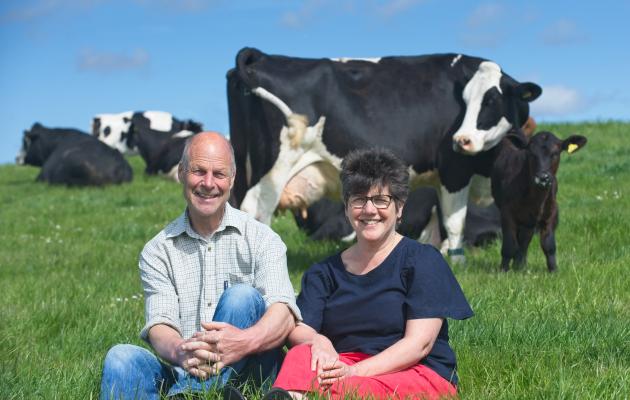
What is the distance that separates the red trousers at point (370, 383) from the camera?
13.0ft

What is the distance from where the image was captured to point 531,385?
4250 millimetres

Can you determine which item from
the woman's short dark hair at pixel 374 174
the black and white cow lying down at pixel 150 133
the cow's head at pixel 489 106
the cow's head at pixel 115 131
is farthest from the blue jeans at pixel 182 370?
the cow's head at pixel 115 131

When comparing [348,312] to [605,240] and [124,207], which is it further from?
[124,207]

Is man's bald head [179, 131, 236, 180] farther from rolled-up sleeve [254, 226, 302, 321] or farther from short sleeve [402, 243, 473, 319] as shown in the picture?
short sleeve [402, 243, 473, 319]

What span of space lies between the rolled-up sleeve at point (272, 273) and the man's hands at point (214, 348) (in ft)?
1.10

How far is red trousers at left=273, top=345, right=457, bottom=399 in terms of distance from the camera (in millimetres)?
3969

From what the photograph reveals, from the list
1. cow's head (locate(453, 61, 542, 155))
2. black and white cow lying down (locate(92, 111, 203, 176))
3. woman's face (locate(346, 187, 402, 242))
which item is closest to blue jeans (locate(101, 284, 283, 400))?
woman's face (locate(346, 187, 402, 242))

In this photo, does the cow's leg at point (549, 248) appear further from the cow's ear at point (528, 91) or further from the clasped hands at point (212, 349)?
the clasped hands at point (212, 349)

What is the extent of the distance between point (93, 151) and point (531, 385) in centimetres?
1913

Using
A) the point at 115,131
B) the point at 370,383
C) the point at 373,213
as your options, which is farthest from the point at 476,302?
the point at 115,131

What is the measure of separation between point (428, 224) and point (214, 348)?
756 centimetres

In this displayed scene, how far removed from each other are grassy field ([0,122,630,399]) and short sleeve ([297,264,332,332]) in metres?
0.80

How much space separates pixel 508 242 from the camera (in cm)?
862

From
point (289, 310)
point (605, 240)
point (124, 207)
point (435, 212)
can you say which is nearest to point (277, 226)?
point (435, 212)
